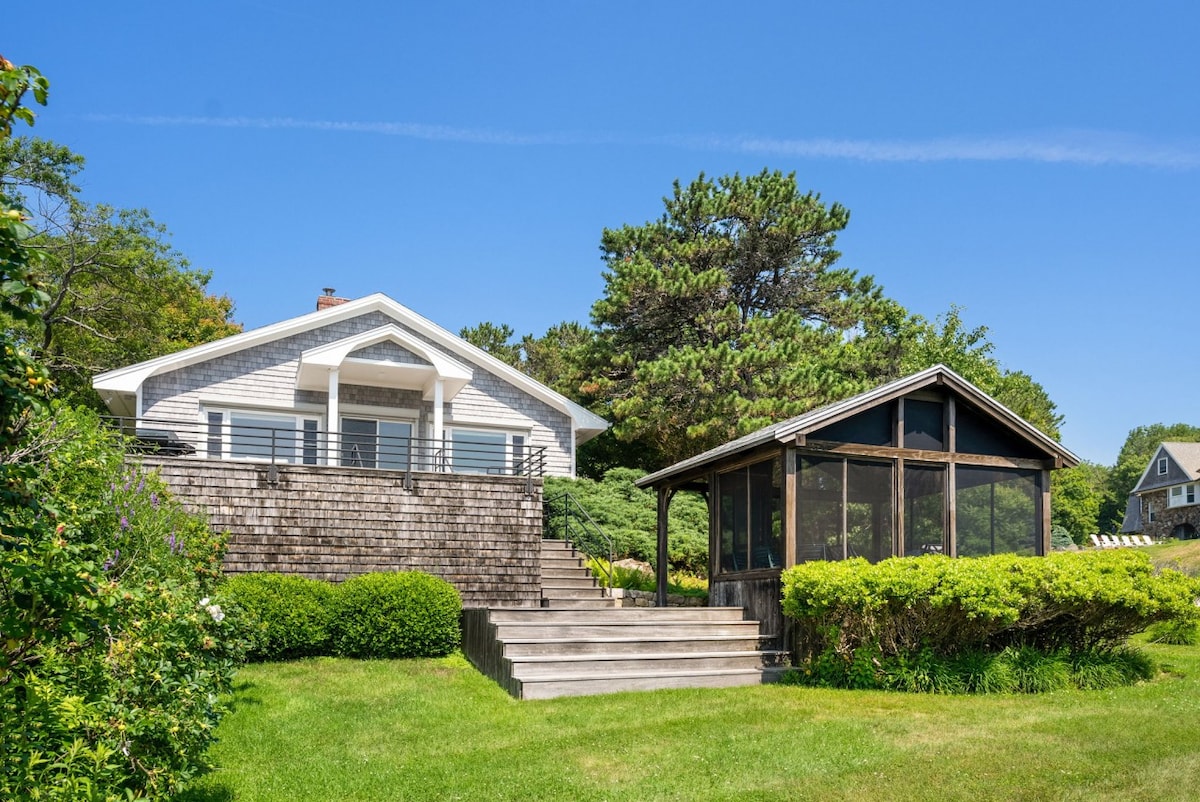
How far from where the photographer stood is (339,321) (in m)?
22.3

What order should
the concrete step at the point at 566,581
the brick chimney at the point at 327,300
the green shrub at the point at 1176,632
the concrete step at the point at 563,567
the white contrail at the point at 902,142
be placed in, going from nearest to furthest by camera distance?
the green shrub at the point at 1176,632 < the concrete step at the point at 566,581 < the concrete step at the point at 563,567 < the white contrail at the point at 902,142 < the brick chimney at the point at 327,300

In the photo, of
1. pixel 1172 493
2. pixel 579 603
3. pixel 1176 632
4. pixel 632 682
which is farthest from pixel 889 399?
pixel 1172 493

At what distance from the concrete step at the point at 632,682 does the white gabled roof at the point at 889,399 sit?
3.01 m

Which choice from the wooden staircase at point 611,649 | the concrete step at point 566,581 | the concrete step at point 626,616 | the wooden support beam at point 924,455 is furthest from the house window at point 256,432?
the wooden support beam at point 924,455

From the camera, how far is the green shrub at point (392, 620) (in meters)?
13.5

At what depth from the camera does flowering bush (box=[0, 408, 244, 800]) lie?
4141 mm

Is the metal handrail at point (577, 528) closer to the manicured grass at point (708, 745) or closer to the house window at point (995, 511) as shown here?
the house window at point (995, 511)

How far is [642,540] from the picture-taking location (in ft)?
68.8

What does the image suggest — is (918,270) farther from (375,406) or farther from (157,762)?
(157,762)

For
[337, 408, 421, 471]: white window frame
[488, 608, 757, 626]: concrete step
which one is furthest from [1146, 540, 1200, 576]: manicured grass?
[337, 408, 421, 471]: white window frame

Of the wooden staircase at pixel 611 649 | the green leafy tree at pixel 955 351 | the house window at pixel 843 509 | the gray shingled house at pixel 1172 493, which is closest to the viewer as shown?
the wooden staircase at pixel 611 649

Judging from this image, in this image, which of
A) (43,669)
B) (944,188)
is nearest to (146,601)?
(43,669)

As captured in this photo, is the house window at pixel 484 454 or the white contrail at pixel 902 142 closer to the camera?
the white contrail at pixel 902 142

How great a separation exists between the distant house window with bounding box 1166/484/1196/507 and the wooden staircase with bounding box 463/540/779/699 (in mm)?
44278
